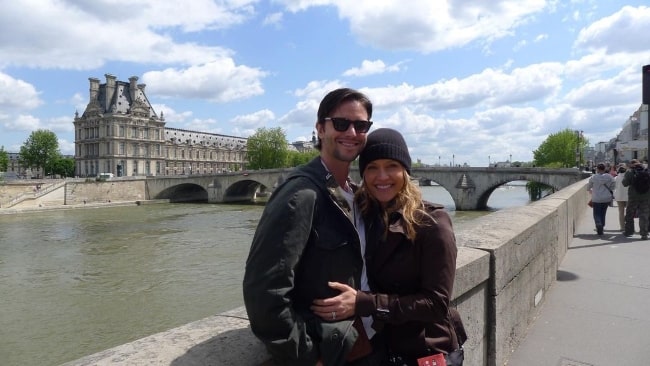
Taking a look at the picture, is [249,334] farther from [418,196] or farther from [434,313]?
[418,196]

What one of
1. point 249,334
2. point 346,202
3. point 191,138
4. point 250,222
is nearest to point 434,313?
point 346,202

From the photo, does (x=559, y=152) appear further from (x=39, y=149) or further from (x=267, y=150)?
(x=39, y=149)

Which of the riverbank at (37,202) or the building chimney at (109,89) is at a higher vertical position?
the building chimney at (109,89)

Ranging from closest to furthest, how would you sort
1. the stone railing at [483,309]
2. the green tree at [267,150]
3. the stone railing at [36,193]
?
the stone railing at [483,309], the stone railing at [36,193], the green tree at [267,150]

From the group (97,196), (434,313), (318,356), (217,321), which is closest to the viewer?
(318,356)

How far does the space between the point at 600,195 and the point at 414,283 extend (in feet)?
29.8

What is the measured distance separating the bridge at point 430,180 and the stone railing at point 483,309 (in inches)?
771

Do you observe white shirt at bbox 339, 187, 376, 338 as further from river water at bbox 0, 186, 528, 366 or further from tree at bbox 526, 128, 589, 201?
tree at bbox 526, 128, 589, 201

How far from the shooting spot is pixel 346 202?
1.73 meters

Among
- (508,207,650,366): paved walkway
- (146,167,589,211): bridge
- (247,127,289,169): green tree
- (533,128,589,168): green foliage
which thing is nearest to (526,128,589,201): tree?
(533,128,589,168): green foliage

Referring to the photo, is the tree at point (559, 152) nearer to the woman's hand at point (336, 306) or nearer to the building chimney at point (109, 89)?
the woman's hand at point (336, 306)

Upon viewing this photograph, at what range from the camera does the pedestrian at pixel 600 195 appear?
9281 mm

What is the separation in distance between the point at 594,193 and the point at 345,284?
9.51 meters

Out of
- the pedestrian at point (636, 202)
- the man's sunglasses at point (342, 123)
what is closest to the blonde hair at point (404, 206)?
the man's sunglasses at point (342, 123)
